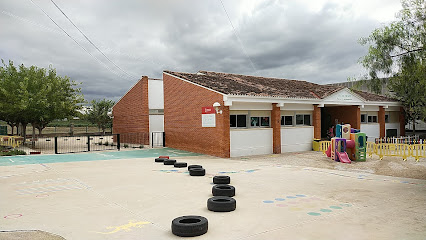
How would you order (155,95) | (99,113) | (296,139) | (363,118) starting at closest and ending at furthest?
(296,139)
(155,95)
(363,118)
(99,113)

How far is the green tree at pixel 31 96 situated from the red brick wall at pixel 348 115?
24371mm

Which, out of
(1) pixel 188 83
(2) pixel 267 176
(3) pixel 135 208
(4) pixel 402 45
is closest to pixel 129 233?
(3) pixel 135 208

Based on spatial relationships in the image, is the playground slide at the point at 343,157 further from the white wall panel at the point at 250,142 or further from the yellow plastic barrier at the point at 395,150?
the white wall panel at the point at 250,142

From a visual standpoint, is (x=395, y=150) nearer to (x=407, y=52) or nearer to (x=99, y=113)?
(x=407, y=52)

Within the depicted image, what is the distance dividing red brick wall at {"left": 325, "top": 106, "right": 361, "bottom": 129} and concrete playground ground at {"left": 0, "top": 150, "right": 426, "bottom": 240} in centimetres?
1440

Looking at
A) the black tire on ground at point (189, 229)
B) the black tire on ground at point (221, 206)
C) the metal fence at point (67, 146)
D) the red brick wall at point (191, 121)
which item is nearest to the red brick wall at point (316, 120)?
the red brick wall at point (191, 121)

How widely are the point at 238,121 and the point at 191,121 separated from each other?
3.59 metres

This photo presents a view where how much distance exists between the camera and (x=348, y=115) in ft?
85.9

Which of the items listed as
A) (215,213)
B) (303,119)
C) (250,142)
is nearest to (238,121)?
(250,142)

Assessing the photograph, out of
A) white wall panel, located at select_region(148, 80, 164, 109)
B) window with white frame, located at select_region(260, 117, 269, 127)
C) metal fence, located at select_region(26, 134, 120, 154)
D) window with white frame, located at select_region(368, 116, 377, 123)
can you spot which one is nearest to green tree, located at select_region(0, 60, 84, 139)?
metal fence, located at select_region(26, 134, 120, 154)

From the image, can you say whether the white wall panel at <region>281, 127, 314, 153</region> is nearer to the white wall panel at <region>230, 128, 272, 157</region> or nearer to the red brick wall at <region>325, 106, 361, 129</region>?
the white wall panel at <region>230, 128, 272, 157</region>

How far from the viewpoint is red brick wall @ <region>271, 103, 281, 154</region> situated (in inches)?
768

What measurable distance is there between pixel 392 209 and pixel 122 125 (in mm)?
27808

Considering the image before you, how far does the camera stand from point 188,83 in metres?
20.3
